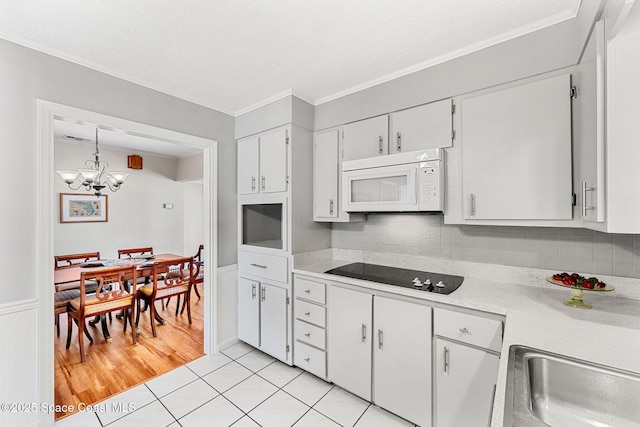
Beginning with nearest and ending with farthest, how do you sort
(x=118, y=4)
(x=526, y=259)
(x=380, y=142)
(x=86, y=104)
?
(x=118, y=4) < (x=526, y=259) < (x=86, y=104) < (x=380, y=142)

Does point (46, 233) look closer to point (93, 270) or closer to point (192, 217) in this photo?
point (93, 270)

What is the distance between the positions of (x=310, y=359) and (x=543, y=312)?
1681mm

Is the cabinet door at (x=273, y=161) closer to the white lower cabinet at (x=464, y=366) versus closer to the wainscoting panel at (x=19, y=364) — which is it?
the white lower cabinet at (x=464, y=366)

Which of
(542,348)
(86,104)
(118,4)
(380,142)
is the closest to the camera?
(542,348)

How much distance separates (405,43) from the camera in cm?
179

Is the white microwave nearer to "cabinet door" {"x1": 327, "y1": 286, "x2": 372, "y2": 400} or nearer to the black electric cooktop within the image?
the black electric cooktop

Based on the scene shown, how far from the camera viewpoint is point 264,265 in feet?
8.85

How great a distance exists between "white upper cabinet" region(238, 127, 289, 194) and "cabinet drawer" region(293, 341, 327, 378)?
1.39 metres

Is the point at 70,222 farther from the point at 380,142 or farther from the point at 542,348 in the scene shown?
the point at 542,348

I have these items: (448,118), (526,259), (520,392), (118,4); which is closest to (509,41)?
(448,118)

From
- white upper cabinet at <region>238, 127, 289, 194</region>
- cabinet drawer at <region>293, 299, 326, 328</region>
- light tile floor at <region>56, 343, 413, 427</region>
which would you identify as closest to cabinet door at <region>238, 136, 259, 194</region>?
white upper cabinet at <region>238, 127, 289, 194</region>

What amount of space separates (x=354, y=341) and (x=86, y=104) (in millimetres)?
2597

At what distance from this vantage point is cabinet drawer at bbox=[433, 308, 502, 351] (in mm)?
1493

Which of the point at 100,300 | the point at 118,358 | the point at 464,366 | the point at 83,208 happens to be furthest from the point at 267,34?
the point at 83,208
